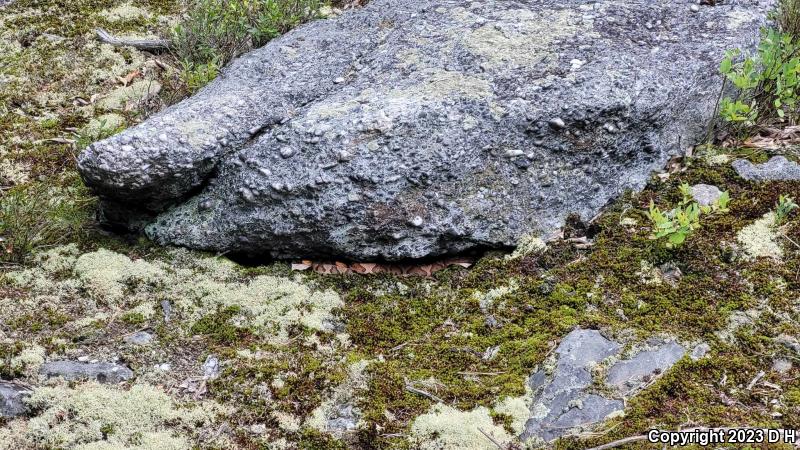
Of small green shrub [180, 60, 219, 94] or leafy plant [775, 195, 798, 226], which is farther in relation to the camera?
small green shrub [180, 60, 219, 94]

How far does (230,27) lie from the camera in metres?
6.59

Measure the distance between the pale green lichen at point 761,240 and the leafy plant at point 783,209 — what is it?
0.15 ft

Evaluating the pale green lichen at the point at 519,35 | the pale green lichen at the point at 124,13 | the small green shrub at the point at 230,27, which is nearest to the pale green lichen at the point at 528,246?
the pale green lichen at the point at 519,35

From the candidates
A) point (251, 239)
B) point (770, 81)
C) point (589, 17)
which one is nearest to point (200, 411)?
point (251, 239)

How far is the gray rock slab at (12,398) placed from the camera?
3.50 m

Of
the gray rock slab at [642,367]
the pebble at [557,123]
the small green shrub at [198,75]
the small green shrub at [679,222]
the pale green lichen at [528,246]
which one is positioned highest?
the pebble at [557,123]

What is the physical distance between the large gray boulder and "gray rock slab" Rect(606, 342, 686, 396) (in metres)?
1.29

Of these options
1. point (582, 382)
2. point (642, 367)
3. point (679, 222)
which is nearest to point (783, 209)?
point (679, 222)

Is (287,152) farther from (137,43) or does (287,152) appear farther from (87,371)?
(137,43)

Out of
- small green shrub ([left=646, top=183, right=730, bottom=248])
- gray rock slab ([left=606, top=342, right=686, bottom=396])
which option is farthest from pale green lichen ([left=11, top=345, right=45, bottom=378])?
small green shrub ([left=646, top=183, right=730, bottom=248])

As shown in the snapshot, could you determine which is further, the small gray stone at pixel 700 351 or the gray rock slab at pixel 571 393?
the small gray stone at pixel 700 351

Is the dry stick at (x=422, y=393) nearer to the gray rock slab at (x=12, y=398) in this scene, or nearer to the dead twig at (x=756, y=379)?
the dead twig at (x=756, y=379)

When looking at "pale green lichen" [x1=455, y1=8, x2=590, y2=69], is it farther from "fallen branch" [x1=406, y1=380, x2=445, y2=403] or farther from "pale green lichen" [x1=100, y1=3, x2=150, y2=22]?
"pale green lichen" [x1=100, y1=3, x2=150, y2=22]

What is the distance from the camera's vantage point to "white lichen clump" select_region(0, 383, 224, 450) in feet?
11.1
